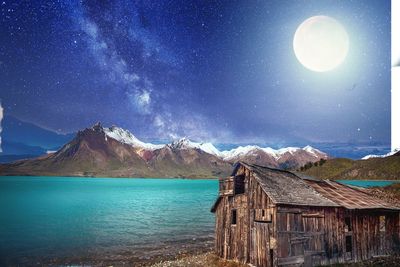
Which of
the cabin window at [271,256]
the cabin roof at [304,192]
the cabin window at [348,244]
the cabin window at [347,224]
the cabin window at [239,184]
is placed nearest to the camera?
the cabin window at [271,256]

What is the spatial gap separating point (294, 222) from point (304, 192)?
126 inches

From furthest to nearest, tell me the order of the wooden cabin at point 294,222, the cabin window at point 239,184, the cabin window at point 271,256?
1. the cabin window at point 239,184
2. the wooden cabin at point 294,222
3. the cabin window at point 271,256

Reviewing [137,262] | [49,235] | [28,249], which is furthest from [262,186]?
[49,235]

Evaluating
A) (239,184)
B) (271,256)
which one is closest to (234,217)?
(239,184)

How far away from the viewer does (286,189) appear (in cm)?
2633

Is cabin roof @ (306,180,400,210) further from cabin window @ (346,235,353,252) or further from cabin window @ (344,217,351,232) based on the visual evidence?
cabin window @ (346,235,353,252)

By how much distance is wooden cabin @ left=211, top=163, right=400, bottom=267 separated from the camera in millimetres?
24484

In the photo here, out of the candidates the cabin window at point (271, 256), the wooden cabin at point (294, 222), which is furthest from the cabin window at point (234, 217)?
the cabin window at point (271, 256)

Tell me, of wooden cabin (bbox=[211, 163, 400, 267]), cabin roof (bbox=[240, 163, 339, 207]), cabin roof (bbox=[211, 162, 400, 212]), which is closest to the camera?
wooden cabin (bbox=[211, 163, 400, 267])

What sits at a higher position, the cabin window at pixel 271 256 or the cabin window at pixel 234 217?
the cabin window at pixel 234 217

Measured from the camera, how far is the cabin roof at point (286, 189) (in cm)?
2473

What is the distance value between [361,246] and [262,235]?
363 inches

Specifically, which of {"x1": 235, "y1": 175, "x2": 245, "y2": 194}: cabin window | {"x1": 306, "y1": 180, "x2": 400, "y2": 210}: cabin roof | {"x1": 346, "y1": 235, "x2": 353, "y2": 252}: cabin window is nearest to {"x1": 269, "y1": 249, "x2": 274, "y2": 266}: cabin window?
{"x1": 235, "y1": 175, "x2": 245, "y2": 194}: cabin window

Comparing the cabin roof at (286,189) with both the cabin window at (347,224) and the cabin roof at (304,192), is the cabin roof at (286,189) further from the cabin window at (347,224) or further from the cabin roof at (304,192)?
the cabin window at (347,224)
